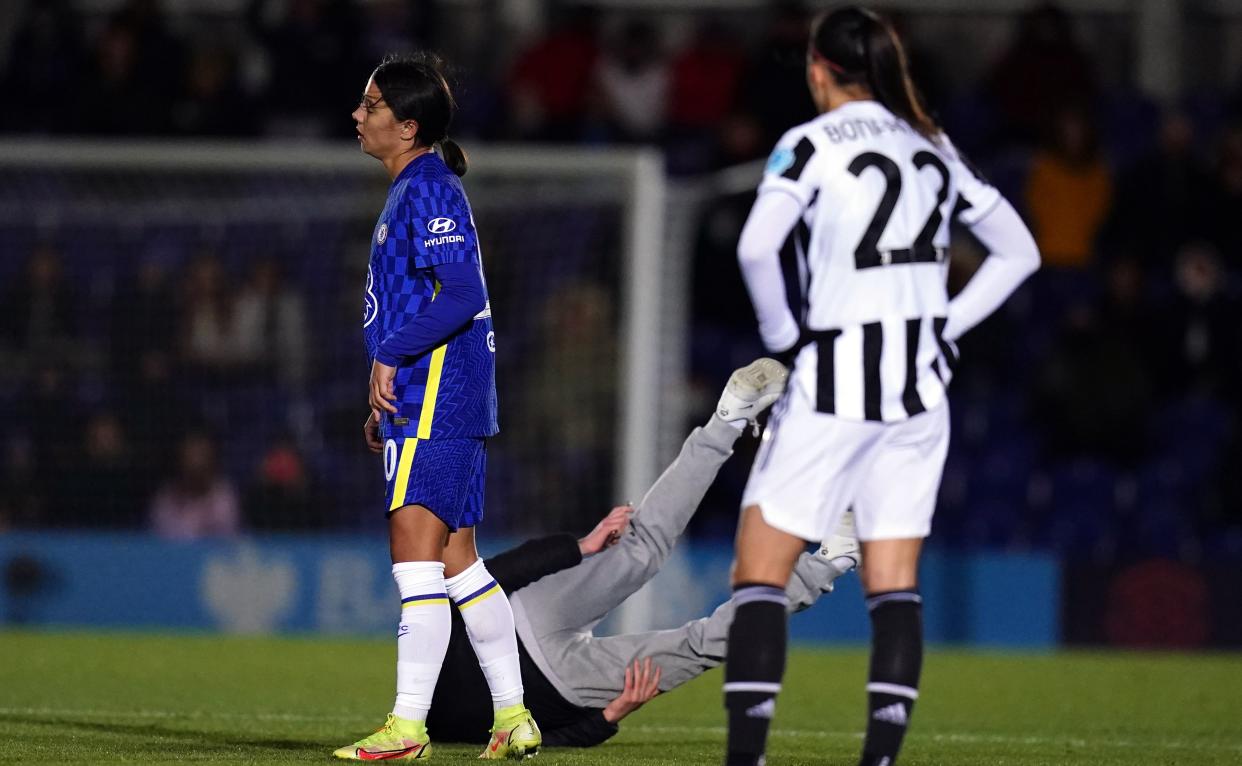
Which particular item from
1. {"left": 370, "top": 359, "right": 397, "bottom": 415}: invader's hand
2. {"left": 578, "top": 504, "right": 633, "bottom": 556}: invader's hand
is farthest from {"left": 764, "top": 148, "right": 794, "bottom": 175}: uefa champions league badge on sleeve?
{"left": 578, "top": 504, "right": 633, "bottom": 556}: invader's hand

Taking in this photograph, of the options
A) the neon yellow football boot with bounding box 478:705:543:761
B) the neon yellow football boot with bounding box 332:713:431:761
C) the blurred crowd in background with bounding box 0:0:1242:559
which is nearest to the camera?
the neon yellow football boot with bounding box 332:713:431:761

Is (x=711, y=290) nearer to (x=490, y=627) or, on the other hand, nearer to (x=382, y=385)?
(x=490, y=627)

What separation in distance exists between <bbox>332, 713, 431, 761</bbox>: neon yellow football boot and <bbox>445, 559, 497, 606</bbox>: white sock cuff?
1.13 feet

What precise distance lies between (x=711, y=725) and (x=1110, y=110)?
851 centimetres

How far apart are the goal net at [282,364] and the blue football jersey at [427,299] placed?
18.3 ft

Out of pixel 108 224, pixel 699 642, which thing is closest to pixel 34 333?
pixel 108 224

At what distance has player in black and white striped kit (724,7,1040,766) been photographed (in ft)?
13.0

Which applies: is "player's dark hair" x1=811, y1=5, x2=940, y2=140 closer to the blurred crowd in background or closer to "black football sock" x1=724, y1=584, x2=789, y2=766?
"black football sock" x1=724, y1=584, x2=789, y2=766

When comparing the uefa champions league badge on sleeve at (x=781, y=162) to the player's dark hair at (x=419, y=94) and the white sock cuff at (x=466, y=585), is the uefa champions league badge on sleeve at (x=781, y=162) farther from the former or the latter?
the white sock cuff at (x=466, y=585)

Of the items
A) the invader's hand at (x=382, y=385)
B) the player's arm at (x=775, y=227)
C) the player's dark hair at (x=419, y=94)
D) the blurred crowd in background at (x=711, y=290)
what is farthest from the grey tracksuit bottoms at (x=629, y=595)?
the blurred crowd in background at (x=711, y=290)

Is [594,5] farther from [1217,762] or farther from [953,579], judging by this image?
[1217,762]

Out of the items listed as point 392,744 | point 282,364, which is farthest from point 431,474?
point 282,364

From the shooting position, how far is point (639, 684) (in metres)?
5.11

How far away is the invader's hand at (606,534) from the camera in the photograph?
5332mm
